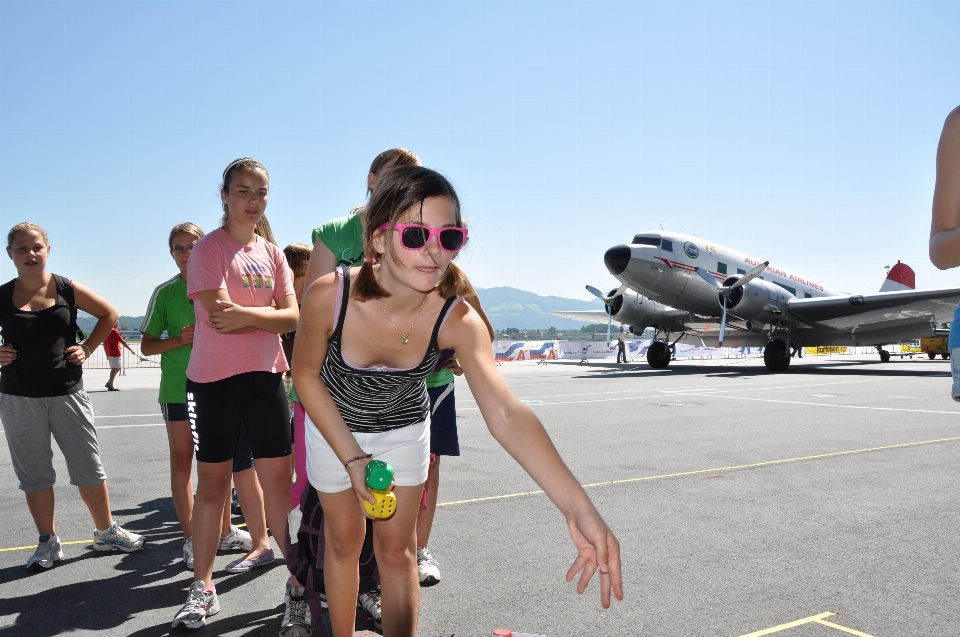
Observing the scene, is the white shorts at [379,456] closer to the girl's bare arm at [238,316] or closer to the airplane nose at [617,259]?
the girl's bare arm at [238,316]

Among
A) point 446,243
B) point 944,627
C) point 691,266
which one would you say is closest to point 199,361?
point 446,243

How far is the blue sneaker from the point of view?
4.50 metres

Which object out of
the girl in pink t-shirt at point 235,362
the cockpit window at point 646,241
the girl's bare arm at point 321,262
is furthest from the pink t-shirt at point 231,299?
the cockpit window at point 646,241

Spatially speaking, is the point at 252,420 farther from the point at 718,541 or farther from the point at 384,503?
the point at 718,541

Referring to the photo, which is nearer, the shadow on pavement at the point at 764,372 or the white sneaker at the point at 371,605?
the white sneaker at the point at 371,605

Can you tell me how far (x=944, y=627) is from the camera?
3.17 m

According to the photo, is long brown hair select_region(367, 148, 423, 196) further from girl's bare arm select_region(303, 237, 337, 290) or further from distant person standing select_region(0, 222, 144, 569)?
distant person standing select_region(0, 222, 144, 569)

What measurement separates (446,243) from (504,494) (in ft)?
13.3

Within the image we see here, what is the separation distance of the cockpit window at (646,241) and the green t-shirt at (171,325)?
76.5ft

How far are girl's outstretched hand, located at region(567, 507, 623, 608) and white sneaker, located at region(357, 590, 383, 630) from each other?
185 centimetres

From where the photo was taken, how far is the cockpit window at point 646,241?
26581 mm

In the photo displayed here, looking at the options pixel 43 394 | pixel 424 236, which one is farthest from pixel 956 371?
pixel 43 394

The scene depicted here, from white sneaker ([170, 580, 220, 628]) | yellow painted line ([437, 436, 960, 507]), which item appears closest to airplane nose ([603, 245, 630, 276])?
yellow painted line ([437, 436, 960, 507])

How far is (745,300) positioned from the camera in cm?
2695
